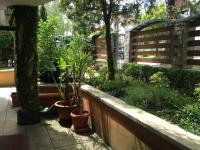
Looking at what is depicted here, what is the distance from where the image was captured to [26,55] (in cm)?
604

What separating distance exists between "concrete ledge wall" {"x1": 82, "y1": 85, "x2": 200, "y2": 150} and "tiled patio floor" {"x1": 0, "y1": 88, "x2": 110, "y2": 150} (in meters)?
0.26

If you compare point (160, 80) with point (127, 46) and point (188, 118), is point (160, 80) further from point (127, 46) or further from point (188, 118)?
point (127, 46)

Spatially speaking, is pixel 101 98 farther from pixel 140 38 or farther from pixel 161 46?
pixel 140 38

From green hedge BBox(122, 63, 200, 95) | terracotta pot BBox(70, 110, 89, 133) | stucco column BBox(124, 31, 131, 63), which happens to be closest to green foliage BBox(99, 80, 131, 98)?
terracotta pot BBox(70, 110, 89, 133)

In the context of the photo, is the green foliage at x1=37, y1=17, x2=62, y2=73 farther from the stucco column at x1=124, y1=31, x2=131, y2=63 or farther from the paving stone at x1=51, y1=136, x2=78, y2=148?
the paving stone at x1=51, y1=136, x2=78, y2=148

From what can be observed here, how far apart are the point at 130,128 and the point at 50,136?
2.08m

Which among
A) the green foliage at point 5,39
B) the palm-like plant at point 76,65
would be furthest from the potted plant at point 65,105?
the green foliage at point 5,39

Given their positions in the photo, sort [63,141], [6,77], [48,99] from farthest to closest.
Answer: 1. [6,77]
2. [48,99]
3. [63,141]

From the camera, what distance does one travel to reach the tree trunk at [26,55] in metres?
5.96

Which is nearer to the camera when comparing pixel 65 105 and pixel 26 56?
pixel 26 56

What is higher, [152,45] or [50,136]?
[152,45]

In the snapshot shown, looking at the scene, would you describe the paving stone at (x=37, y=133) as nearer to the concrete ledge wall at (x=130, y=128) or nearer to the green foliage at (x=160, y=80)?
the concrete ledge wall at (x=130, y=128)

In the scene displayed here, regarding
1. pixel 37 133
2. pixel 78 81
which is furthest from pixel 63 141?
pixel 78 81

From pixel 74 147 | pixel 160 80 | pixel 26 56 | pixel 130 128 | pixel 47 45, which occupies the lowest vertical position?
pixel 74 147
